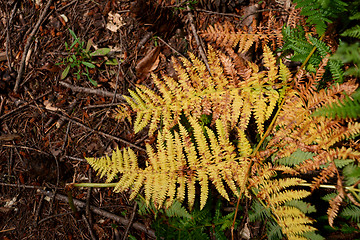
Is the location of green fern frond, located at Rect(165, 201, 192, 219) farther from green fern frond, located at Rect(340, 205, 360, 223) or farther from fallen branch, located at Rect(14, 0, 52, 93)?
fallen branch, located at Rect(14, 0, 52, 93)

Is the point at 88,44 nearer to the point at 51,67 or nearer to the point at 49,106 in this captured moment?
the point at 51,67

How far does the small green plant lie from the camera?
3686mm

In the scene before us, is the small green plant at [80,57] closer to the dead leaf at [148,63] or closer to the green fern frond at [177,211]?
the dead leaf at [148,63]

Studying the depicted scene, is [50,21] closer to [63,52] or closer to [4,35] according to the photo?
[63,52]

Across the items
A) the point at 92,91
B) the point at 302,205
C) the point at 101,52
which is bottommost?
the point at 92,91

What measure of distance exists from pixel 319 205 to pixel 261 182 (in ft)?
2.72

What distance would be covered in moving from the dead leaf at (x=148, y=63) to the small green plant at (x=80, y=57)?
1.73 ft

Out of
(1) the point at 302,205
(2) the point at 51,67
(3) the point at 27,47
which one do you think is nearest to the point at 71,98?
(2) the point at 51,67

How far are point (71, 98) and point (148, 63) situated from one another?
1218 mm

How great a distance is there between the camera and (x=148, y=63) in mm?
3533

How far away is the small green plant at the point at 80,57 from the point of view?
3.69 meters

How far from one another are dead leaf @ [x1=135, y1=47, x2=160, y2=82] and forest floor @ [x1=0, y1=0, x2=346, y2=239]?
1cm

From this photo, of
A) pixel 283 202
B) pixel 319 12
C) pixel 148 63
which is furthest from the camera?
pixel 148 63

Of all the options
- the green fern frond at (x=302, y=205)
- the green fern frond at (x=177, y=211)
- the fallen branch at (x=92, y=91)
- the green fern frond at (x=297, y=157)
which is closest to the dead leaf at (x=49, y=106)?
the fallen branch at (x=92, y=91)
